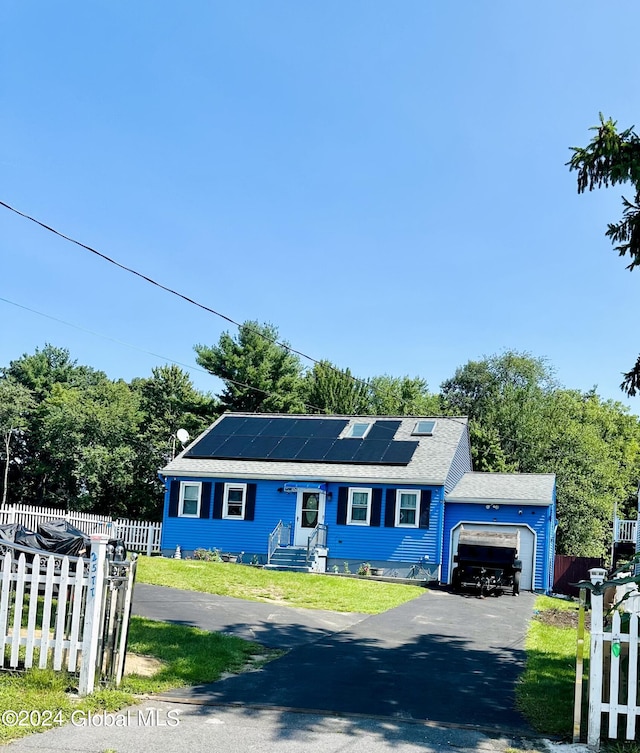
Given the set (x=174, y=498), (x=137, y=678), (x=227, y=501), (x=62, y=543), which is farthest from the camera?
(x=174, y=498)

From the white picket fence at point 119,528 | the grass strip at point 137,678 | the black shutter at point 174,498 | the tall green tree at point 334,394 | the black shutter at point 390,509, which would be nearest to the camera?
the grass strip at point 137,678

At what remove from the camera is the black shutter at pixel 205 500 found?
26.0 m

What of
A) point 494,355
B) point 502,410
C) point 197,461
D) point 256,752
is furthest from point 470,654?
point 494,355

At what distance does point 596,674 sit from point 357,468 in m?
19.4

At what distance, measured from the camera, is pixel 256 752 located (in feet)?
17.6

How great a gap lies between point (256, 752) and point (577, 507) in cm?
3789

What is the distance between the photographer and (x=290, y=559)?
24422 millimetres

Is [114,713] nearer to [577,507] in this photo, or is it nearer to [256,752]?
[256,752]

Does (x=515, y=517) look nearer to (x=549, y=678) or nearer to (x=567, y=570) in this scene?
(x=567, y=570)

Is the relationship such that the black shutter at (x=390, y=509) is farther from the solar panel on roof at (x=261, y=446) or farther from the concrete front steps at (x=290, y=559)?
the solar panel on roof at (x=261, y=446)

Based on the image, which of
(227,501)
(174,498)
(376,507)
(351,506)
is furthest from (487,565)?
(174,498)

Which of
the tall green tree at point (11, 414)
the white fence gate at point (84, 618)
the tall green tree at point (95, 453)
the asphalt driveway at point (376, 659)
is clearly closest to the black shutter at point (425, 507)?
the asphalt driveway at point (376, 659)

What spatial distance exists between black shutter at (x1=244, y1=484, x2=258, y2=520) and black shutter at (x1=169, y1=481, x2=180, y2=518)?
108 inches

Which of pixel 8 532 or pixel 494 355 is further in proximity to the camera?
pixel 494 355
